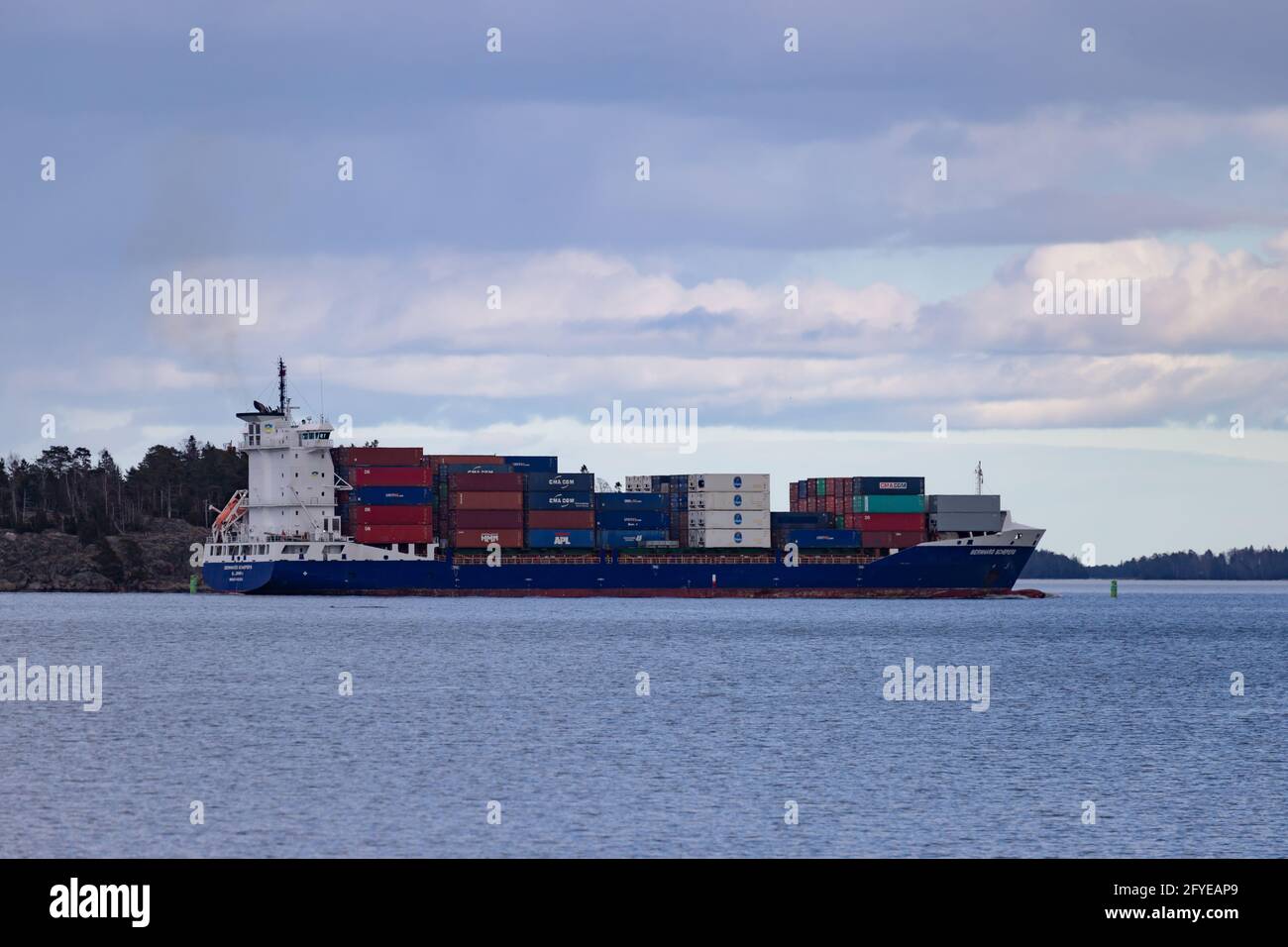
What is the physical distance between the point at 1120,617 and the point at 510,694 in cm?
8633

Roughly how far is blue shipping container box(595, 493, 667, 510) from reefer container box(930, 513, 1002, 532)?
19808 mm

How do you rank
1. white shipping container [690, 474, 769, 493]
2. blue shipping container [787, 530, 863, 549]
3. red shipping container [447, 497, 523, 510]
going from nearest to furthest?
red shipping container [447, 497, 523, 510], blue shipping container [787, 530, 863, 549], white shipping container [690, 474, 769, 493]

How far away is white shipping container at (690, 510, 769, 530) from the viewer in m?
119

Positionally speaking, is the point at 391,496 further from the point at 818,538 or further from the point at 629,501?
the point at 818,538

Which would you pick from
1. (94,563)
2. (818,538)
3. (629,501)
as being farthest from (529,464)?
(94,563)

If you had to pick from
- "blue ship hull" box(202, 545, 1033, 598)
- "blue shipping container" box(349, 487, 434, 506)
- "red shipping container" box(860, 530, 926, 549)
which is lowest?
"blue ship hull" box(202, 545, 1033, 598)

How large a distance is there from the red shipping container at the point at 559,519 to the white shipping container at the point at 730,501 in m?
8.37

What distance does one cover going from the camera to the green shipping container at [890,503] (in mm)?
117812

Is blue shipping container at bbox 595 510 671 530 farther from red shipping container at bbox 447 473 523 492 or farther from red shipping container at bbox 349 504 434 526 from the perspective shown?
red shipping container at bbox 349 504 434 526

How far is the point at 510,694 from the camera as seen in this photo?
55094mm

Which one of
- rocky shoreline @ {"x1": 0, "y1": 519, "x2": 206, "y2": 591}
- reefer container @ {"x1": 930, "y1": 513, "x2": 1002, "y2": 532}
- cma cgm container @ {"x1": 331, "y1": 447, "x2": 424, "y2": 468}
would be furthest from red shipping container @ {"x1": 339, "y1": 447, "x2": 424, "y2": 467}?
rocky shoreline @ {"x1": 0, "y1": 519, "x2": 206, "y2": 591}

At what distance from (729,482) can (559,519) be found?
12771 mm

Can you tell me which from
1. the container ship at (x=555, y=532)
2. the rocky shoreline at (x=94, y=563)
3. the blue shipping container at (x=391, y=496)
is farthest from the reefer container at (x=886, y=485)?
the rocky shoreline at (x=94, y=563)
